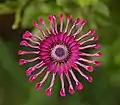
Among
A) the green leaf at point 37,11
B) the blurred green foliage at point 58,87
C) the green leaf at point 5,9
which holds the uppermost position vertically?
the green leaf at point 5,9

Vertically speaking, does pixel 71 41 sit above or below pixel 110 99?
above

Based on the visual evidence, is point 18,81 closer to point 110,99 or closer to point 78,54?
point 110,99

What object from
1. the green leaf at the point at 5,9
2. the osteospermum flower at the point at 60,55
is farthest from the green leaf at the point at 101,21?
the osteospermum flower at the point at 60,55

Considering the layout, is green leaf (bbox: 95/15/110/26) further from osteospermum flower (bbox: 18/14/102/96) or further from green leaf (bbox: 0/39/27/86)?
osteospermum flower (bbox: 18/14/102/96)

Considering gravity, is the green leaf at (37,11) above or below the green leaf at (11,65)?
above

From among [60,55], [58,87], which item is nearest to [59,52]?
[60,55]

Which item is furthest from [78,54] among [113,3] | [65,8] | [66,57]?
[113,3]

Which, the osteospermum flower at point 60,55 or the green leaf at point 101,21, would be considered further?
the green leaf at point 101,21

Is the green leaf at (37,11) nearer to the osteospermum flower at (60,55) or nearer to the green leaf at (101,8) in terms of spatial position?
the green leaf at (101,8)
